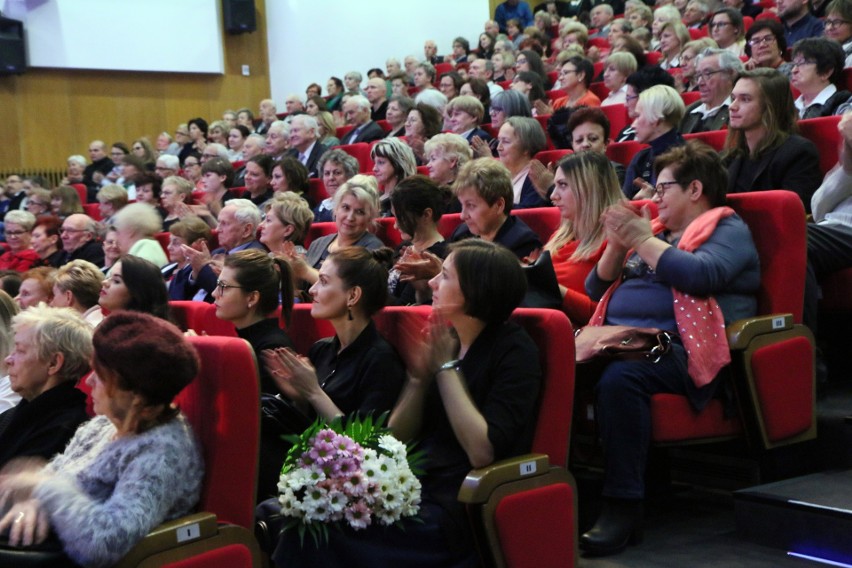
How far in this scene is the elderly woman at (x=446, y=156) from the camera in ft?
11.1

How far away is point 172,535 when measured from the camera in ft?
4.84

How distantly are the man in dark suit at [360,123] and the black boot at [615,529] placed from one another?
12.3 feet

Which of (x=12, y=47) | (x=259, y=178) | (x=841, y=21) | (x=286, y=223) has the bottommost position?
(x=286, y=223)

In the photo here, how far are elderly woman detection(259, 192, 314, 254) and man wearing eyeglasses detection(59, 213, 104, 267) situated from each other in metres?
1.31

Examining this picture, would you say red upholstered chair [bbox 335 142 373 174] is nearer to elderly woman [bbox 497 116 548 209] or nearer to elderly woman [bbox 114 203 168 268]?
elderly woman [bbox 114 203 168 268]

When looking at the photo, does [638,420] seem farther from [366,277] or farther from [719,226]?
[366,277]

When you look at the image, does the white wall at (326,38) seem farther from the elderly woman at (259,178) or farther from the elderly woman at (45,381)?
the elderly woman at (45,381)

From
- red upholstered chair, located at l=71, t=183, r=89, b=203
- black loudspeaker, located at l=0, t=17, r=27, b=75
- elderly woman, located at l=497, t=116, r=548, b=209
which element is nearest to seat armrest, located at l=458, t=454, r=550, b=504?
elderly woman, located at l=497, t=116, r=548, b=209

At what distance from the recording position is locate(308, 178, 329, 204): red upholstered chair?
14.1 ft

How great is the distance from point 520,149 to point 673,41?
2174mm

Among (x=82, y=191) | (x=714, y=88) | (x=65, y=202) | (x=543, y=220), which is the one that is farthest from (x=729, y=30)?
(x=82, y=191)

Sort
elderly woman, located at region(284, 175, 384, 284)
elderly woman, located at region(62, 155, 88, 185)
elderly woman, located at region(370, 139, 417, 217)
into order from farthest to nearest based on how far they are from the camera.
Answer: elderly woman, located at region(62, 155, 88, 185)
elderly woman, located at region(370, 139, 417, 217)
elderly woman, located at region(284, 175, 384, 284)

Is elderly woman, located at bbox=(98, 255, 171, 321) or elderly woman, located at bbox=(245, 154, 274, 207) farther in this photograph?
elderly woman, located at bbox=(245, 154, 274, 207)

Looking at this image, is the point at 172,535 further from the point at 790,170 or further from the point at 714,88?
the point at 714,88
